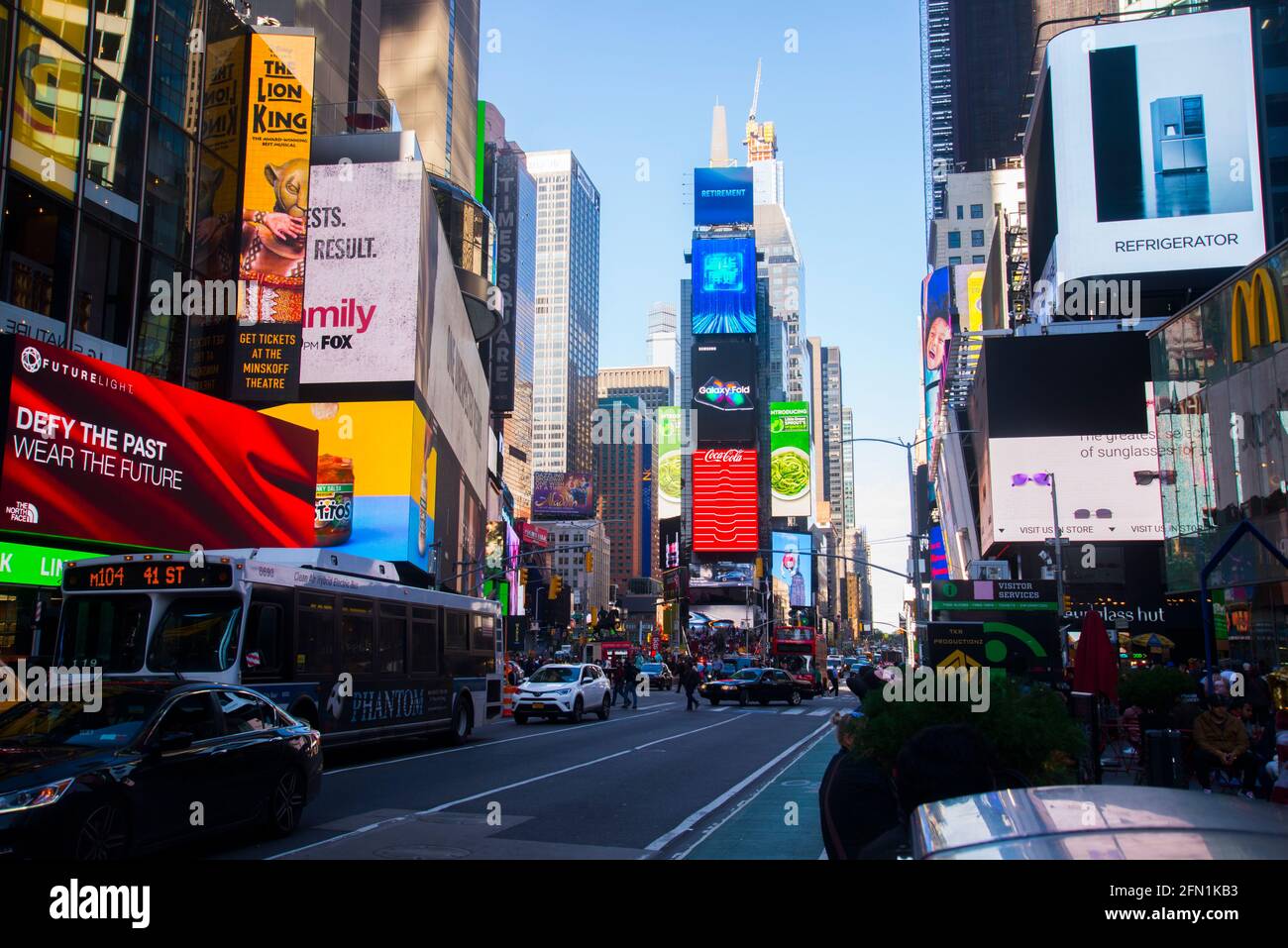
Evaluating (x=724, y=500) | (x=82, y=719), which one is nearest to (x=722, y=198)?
(x=724, y=500)

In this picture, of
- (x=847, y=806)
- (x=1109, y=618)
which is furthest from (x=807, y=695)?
(x=847, y=806)

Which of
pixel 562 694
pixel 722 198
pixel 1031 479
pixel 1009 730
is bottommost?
pixel 562 694

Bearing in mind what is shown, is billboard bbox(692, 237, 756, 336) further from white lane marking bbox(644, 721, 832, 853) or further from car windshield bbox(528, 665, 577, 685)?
white lane marking bbox(644, 721, 832, 853)

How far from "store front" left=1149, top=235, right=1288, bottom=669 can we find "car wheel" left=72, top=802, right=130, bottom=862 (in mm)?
21589

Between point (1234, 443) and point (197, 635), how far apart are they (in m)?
22.2

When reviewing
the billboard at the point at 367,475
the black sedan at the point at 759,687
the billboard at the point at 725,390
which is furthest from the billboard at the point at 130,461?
the billboard at the point at 725,390

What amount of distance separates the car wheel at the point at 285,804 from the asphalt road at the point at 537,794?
18cm

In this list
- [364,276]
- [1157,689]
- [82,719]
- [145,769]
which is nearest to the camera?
[145,769]

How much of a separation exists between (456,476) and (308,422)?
1536 centimetres

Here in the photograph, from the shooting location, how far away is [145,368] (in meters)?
30.1

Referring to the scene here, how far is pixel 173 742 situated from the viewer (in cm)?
894

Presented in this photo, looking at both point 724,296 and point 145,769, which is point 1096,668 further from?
point 724,296

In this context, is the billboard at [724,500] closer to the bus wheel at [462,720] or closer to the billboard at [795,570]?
the billboard at [795,570]
